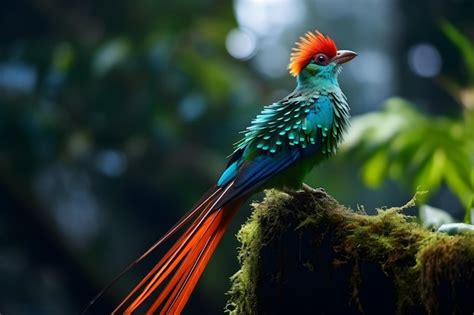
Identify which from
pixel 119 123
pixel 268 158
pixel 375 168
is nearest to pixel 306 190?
pixel 268 158

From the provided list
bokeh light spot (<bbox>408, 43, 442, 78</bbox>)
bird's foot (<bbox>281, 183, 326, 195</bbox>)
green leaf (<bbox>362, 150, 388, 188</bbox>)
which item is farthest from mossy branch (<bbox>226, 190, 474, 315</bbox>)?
bokeh light spot (<bbox>408, 43, 442, 78</bbox>)

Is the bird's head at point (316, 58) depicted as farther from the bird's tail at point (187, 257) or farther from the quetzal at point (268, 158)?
the bird's tail at point (187, 257)

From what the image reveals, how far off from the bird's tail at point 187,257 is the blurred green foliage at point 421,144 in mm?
1807

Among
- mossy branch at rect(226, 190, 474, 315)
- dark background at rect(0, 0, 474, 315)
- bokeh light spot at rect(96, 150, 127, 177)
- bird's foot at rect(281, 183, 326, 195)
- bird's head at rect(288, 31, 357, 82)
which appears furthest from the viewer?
bokeh light spot at rect(96, 150, 127, 177)

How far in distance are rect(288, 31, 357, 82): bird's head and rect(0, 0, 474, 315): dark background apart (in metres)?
4.38

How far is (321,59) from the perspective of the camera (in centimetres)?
349

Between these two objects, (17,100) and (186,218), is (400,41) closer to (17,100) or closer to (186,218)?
(17,100)

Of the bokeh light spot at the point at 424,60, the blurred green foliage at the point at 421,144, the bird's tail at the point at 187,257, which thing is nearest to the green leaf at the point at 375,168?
the blurred green foliage at the point at 421,144

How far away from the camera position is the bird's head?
11.3 ft

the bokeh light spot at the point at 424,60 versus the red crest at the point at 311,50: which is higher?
the red crest at the point at 311,50

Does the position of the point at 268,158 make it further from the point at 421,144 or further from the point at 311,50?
the point at 421,144

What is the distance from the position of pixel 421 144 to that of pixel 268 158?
206cm

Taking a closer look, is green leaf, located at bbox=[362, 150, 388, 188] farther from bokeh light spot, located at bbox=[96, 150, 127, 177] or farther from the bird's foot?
bokeh light spot, located at bbox=[96, 150, 127, 177]

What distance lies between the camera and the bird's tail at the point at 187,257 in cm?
255
